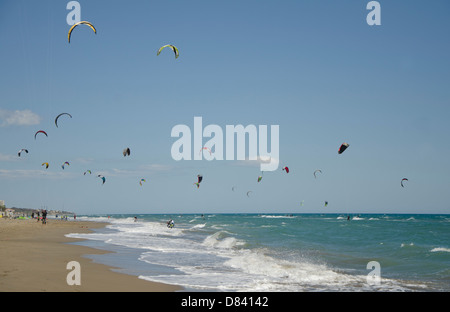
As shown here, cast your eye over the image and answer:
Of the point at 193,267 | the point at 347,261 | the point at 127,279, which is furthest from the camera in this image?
the point at 347,261

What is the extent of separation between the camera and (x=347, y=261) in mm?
19438

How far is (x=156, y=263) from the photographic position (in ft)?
51.0
